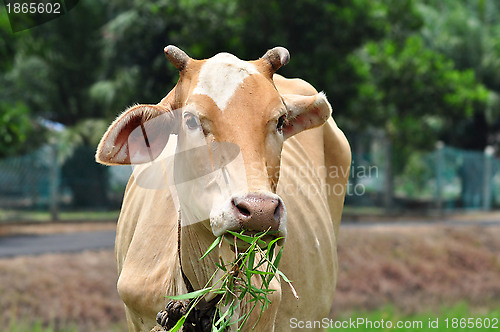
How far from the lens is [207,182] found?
8.44ft

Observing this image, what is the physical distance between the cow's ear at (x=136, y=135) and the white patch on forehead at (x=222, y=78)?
0.80ft

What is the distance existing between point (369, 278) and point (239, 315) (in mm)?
6876

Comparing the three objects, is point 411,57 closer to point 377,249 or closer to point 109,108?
point 377,249

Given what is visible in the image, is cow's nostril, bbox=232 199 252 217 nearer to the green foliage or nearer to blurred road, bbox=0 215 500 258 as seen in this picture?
blurred road, bbox=0 215 500 258

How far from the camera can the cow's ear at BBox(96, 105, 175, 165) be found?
8.96 ft

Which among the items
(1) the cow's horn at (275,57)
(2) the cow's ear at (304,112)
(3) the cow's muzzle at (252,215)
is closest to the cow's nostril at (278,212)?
(3) the cow's muzzle at (252,215)

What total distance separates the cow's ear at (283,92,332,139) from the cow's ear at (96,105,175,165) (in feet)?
1.89

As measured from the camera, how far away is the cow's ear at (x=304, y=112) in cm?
298

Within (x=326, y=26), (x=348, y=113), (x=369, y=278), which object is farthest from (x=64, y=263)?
(x=348, y=113)

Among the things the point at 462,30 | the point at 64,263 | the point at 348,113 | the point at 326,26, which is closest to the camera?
the point at 64,263

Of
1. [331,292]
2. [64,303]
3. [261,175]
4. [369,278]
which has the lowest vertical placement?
[369,278]

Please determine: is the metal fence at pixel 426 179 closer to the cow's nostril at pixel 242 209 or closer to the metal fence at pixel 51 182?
the metal fence at pixel 51 182

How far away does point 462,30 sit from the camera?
23.0m

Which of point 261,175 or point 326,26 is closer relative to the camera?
point 261,175
